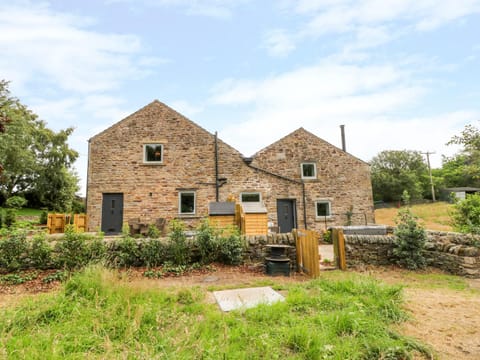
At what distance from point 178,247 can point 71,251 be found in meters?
2.48

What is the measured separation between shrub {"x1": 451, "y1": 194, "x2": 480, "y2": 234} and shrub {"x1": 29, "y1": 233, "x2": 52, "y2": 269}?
12.7 metres

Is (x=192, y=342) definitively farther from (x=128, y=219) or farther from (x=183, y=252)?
(x=128, y=219)

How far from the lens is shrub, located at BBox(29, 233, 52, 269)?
19.0 ft

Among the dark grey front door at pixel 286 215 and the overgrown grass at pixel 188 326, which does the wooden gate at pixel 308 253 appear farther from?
the dark grey front door at pixel 286 215

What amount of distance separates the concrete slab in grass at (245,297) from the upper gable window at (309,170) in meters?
11.9

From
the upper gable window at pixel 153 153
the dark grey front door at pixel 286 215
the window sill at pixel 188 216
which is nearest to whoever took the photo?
the window sill at pixel 188 216

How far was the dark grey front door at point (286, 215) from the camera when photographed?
15.1 m

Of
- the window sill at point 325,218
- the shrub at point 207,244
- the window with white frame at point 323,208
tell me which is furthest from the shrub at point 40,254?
the window with white frame at point 323,208

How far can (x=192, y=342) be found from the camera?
2.59 metres

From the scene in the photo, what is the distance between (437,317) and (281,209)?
1174cm

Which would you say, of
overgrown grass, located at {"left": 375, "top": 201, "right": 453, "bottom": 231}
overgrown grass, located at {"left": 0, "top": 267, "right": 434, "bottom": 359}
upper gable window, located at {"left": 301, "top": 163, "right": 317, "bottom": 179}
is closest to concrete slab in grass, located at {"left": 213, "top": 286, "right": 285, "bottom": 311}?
overgrown grass, located at {"left": 0, "top": 267, "right": 434, "bottom": 359}

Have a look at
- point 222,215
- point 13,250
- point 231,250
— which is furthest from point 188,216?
point 13,250

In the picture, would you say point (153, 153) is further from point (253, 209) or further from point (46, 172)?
point (46, 172)

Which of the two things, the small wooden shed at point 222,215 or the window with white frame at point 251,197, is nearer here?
the small wooden shed at point 222,215
